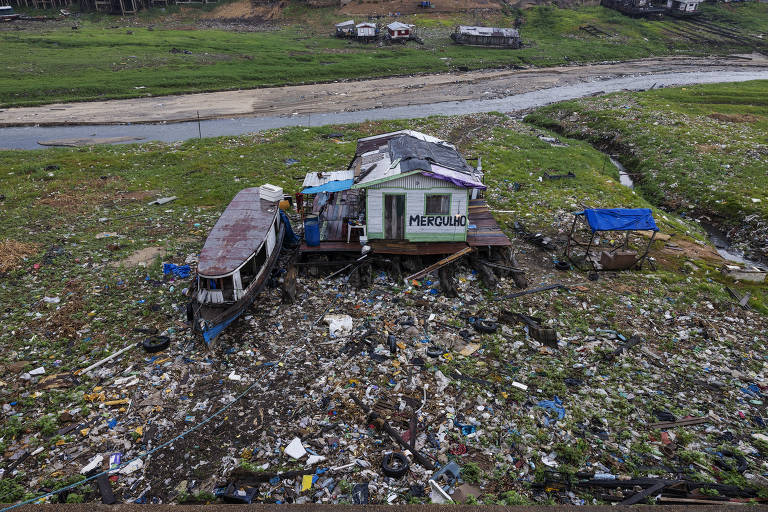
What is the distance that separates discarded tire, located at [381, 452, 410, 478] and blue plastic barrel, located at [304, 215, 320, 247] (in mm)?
8392

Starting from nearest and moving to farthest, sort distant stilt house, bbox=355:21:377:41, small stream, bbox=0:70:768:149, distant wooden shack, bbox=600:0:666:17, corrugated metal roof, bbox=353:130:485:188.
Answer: corrugated metal roof, bbox=353:130:485:188
small stream, bbox=0:70:768:149
distant stilt house, bbox=355:21:377:41
distant wooden shack, bbox=600:0:666:17

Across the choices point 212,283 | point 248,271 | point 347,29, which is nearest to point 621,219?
point 248,271

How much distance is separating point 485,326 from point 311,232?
22.3ft

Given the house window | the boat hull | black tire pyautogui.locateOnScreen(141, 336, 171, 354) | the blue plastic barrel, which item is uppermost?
the house window

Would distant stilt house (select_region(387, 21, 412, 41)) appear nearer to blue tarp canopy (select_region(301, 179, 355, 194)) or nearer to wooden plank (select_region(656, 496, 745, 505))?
blue tarp canopy (select_region(301, 179, 355, 194))

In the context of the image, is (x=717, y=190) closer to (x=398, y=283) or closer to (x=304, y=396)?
(x=398, y=283)

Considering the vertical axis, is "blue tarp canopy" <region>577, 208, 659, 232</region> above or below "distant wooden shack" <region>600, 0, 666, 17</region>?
below

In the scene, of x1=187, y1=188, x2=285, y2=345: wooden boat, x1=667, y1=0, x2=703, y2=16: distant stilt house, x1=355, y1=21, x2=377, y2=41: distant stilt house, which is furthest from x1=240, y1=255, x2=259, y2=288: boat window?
x1=667, y1=0, x2=703, y2=16: distant stilt house

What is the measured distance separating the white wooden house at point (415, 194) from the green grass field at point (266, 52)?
39854 mm

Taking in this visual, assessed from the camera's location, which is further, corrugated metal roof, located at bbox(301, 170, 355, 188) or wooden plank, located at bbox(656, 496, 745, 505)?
corrugated metal roof, located at bbox(301, 170, 355, 188)

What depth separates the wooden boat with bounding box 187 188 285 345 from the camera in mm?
12586

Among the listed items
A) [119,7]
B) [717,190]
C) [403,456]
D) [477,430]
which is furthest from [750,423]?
[119,7]

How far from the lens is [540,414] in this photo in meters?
10.4

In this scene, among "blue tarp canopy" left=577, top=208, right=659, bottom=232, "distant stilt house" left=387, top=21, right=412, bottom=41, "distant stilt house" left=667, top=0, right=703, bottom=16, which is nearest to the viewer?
"blue tarp canopy" left=577, top=208, right=659, bottom=232
